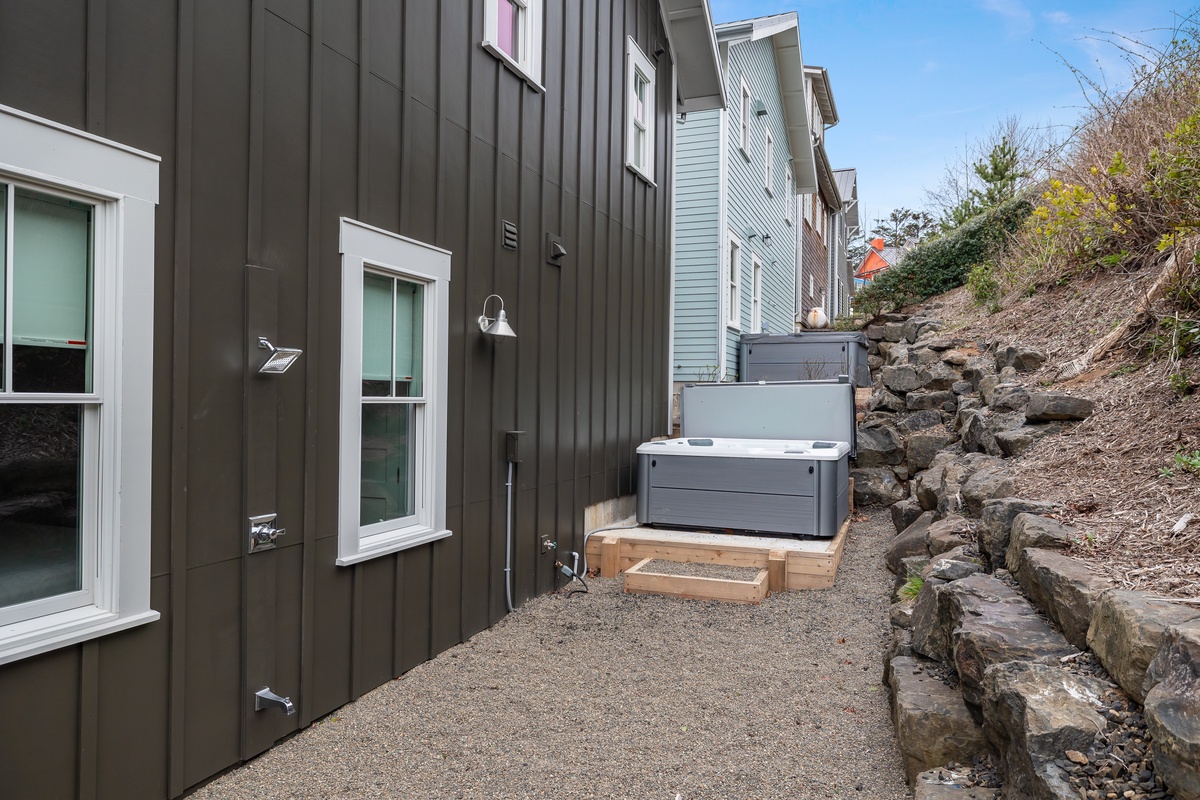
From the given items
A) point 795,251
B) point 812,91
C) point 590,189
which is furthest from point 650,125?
point 812,91

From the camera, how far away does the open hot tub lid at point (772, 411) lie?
7.27 metres

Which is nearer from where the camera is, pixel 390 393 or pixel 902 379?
pixel 390 393

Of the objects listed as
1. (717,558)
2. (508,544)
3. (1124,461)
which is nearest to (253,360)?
(508,544)

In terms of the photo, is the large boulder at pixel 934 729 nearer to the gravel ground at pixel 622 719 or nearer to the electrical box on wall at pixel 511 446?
the gravel ground at pixel 622 719

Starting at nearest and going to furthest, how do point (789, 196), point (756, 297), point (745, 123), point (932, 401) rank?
1. point (932, 401)
2. point (745, 123)
3. point (756, 297)
4. point (789, 196)

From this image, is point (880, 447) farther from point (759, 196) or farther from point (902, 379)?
point (759, 196)

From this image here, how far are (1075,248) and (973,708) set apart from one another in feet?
18.9

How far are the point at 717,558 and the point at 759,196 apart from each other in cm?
804

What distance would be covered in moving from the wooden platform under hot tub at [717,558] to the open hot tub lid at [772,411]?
105 centimetres

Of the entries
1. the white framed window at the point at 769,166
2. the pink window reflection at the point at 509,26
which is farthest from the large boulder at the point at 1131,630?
the white framed window at the point at 769,166

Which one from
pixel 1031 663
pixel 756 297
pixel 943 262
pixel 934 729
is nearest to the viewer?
pixel 1031 663

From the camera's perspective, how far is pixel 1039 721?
1983 millimetres

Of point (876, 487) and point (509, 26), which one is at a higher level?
point (509, 26)

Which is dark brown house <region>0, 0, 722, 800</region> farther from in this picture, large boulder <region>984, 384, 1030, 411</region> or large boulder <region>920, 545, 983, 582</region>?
large boulder <region>984, 384, 1030, 411</region>
